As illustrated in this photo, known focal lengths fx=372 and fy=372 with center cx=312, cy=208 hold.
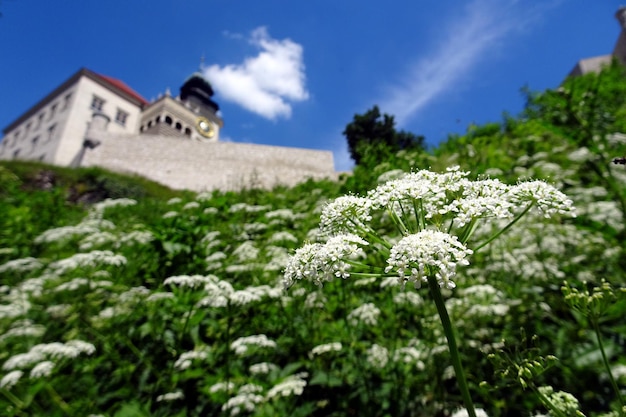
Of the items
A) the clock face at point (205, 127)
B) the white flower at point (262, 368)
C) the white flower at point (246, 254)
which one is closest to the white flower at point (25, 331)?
the white flower at point (246, 254)

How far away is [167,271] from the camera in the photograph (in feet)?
14.2

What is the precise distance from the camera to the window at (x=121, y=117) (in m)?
49.3

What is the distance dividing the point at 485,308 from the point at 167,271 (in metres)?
3.37

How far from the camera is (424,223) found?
129cm

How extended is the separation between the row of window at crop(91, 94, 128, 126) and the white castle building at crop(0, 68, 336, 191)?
12 centimetres

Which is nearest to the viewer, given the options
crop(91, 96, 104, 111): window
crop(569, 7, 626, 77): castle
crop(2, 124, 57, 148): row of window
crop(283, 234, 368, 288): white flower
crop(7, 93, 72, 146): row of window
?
crop(283, 234, 368, 288): white flower

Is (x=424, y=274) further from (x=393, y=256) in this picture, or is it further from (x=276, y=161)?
(x=276, y=161)

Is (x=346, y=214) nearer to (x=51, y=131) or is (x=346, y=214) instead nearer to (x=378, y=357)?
(x=378, y=357)

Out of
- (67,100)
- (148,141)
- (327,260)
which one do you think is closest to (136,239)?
(327,260)

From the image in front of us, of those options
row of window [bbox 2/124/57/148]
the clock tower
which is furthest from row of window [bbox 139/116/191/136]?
row of window [bbox 2/124/57/148]

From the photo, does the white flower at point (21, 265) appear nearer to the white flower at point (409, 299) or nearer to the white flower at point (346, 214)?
the white flower at point (409, 299)

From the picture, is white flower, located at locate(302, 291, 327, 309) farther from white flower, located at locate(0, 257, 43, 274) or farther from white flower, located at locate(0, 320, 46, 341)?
white flower, located at locate(0, 257, 43, 274)

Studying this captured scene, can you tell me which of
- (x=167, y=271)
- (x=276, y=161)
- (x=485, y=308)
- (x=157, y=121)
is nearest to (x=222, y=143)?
(x=276, y=161)

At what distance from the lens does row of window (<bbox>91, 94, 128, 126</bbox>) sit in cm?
4591
